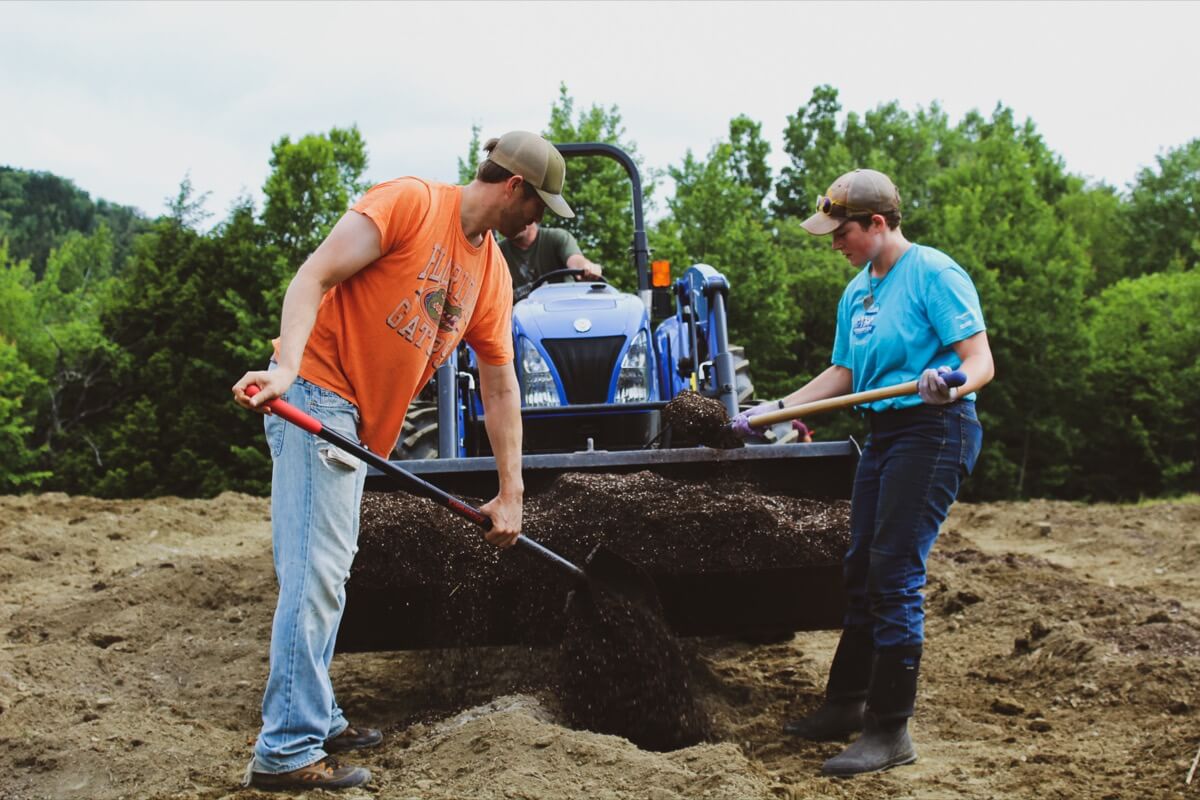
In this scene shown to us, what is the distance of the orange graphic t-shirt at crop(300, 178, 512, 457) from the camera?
3570mm

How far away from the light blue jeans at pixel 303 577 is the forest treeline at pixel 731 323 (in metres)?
19.2

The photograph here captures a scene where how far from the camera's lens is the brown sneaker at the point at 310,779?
3504mm

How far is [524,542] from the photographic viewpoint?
4094 millimetres

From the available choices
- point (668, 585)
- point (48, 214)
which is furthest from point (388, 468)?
point (48, 214)

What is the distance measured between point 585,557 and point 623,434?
147cm

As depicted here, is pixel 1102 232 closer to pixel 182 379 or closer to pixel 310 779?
pixel 182 379

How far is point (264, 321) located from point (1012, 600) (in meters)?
20.7

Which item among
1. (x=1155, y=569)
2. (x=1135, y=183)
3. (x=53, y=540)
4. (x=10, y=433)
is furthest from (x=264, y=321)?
(x=1135, y=183)

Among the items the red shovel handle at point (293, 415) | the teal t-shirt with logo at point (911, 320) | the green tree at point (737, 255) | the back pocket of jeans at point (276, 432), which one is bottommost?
the back pocket of jeans at point (276, 432)

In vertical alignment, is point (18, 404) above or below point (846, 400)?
below

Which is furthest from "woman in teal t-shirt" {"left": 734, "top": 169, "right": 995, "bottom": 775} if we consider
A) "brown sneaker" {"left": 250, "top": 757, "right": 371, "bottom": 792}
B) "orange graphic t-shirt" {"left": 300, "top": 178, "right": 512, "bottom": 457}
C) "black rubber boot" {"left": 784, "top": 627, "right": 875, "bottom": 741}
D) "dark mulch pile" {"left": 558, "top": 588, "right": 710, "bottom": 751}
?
"brown sneaker" {"left": 250, "top": 757, "right": 371, "bottom": 792}

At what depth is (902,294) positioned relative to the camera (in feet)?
13.2

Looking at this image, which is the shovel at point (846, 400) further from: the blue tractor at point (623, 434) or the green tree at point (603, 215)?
the green tree at point (603, 215)

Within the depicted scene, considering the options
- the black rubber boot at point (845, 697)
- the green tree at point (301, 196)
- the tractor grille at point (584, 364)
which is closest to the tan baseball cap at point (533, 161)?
the black rubber boot at point (845, 697)
